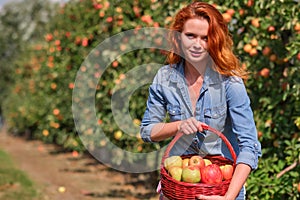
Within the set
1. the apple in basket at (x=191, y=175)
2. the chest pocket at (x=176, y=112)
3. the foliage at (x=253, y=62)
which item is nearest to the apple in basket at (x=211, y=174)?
the apple in basket at (x=191, y=175)

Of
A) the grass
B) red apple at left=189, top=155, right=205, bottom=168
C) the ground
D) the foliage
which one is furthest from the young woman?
the grass

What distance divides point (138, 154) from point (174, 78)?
10.8ft

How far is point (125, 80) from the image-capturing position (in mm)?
5035

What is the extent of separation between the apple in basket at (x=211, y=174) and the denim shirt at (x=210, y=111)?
10cm

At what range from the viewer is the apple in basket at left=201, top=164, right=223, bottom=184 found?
6.04 ft

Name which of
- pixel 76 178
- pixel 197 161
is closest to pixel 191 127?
pixel 197 161

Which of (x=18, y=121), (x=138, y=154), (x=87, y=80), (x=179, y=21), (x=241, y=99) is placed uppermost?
(x=179, y=21)

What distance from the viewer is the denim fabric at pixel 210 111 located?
6.37 ft

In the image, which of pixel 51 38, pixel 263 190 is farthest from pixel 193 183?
pixel 51 38

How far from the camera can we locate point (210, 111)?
203cm

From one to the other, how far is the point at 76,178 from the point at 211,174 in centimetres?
571

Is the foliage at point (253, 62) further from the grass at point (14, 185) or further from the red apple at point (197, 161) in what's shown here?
the red apple at point (197, 161)

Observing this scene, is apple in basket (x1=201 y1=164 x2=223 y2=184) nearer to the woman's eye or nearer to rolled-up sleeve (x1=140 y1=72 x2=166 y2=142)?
rolled-up sleeve (x1=140 y1=72 x2=166 y2=142)

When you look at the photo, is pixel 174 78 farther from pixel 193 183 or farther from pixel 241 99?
pixel 193 183
